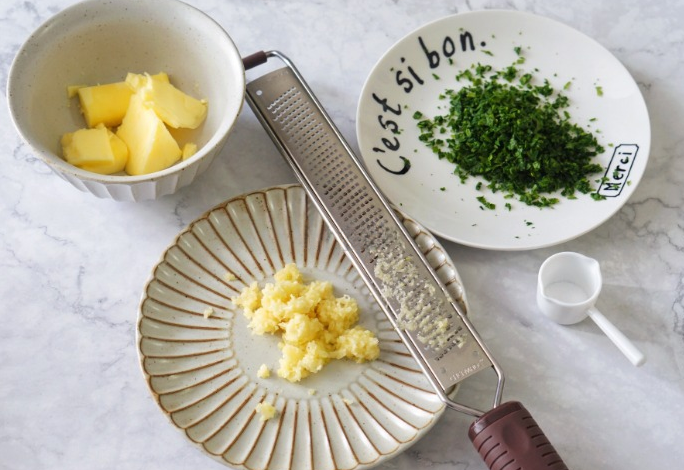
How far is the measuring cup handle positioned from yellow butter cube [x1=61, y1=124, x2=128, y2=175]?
976 millimetres

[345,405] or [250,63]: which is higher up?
[250,63]

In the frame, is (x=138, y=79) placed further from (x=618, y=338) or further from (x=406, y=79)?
(x=618, y=338)

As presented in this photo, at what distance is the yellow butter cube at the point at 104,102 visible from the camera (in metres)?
1.77

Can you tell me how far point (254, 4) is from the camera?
2.10 meters

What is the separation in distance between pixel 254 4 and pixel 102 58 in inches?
17.1

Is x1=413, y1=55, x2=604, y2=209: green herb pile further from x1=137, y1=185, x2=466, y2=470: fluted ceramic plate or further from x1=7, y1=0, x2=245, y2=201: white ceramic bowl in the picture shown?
x1=7, y1=0, x2=245, y2=201: white ceramic bowl

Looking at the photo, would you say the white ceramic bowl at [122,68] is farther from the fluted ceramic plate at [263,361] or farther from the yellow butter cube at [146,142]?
the fluted ceramic plate at [263,361]

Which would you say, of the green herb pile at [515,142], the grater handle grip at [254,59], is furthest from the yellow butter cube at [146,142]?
the green herb pile at [515,142]

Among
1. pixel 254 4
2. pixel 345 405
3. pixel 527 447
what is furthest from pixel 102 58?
pixel 527 447

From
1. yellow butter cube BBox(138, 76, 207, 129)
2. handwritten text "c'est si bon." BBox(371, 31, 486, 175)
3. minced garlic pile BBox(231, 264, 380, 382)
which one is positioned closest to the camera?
minced garlic pile BBox(231, 264, 380, 382)

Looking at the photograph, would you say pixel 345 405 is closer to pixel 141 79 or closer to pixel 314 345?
pixel 314 345

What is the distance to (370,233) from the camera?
1.73m

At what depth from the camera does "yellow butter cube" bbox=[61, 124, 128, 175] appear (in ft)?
5.58

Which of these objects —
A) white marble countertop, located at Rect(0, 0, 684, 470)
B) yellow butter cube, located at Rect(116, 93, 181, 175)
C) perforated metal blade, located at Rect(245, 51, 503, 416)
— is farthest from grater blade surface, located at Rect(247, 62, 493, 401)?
yellow butter cube, located at Rect(116, 93, 181, 175)
